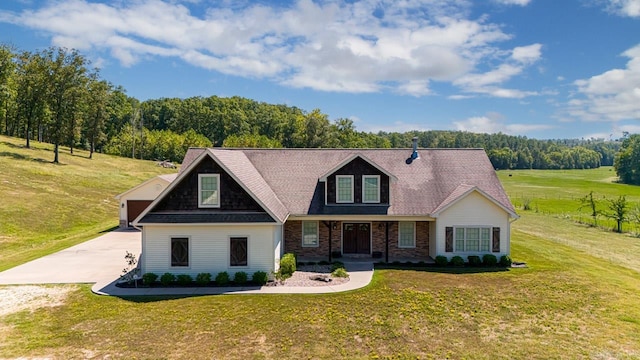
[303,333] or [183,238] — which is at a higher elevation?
[183,238]

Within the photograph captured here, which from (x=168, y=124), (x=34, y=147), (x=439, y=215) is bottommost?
(x=439, y=215)

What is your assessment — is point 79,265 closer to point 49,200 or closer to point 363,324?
point 363,324

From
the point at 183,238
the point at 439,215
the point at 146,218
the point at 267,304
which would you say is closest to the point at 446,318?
the point at 267,304

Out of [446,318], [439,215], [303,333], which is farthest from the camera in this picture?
[439,215]

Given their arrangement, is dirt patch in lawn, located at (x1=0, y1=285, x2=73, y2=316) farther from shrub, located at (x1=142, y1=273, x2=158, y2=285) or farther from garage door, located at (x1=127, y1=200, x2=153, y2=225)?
garage door, located at (x1=127, y1=200, x2=153, y2=225)

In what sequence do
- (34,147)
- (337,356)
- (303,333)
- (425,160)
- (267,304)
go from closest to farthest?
(337,356)
(303,333)
(267,304)
(425,160)
(34,147)

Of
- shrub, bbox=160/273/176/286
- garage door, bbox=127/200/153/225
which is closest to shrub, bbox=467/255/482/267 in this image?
shrub, bbox=160/273/176/286

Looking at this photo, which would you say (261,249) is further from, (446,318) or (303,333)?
(446,318)

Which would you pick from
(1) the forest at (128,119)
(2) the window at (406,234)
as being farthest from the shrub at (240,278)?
(1) the forest at (128,119)

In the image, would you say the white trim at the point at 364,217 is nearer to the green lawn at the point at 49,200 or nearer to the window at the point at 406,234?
the window at the point at 406,234
